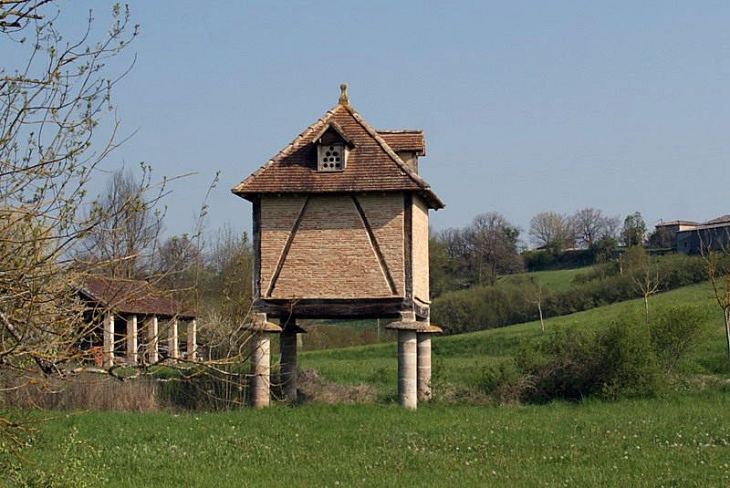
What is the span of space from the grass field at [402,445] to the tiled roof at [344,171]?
5.30 metres

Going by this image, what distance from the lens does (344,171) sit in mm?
23344

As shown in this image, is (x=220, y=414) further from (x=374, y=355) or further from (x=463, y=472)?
(x=374, y=355)

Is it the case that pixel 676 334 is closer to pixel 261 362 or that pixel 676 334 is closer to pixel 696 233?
pixel 261 362

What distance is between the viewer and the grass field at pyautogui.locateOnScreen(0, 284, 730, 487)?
44.9 ft

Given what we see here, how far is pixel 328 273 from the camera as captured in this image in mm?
22891

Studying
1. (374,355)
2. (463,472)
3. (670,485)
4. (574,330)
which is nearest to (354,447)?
(463,472)

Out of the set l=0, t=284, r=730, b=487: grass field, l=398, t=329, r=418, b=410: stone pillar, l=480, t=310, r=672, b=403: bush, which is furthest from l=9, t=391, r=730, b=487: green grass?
l=480, t=310, r=672, b=403: bush

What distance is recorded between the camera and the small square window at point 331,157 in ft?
76.7

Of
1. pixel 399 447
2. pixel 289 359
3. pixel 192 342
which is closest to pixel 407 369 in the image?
pixel 289 359

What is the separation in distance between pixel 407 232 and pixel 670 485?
11.1m

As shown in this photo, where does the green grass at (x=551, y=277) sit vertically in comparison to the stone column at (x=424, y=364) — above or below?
above

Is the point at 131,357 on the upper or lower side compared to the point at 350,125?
lower

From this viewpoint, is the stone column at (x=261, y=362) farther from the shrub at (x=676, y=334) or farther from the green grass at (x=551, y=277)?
the green grass at (x=551, y=277)

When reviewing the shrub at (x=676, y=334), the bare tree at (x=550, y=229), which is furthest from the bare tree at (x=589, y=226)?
the shrub at (x=676, y=334)
